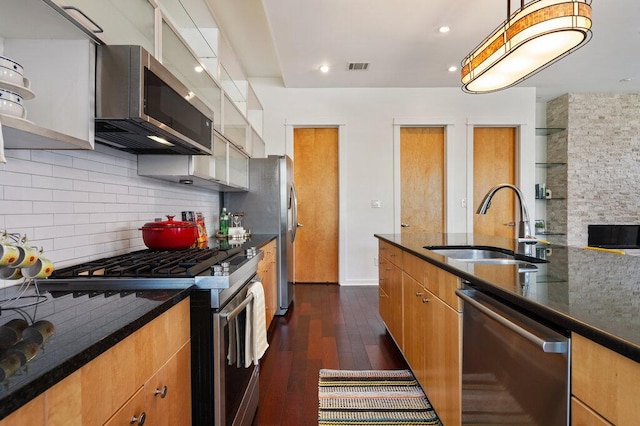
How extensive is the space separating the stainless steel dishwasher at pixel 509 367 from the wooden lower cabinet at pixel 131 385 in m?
1.00

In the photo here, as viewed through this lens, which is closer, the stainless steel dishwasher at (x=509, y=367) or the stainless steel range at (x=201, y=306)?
the stainless steel dishwasher at (x=509, y=367)

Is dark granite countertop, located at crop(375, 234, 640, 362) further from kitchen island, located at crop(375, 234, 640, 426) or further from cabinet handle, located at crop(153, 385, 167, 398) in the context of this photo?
cabinet handle, located at crop(153, 385, 167, 398)

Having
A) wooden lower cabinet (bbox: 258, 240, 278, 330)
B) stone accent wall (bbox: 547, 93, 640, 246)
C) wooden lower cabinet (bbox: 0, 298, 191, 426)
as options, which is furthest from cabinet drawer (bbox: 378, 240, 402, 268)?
stone accent wall (bbox: 547, 93, 640, 246)

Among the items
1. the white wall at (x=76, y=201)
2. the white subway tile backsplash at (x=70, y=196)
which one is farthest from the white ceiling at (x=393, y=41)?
the white subway tile backsplash at (x=70, y=196)

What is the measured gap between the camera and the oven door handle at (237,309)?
4.20ft

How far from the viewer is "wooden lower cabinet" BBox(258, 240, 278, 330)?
2.74 metres

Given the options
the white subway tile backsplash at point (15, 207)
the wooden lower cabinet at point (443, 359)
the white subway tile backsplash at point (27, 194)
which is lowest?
the wooden lower cabinet at point (443, 359)

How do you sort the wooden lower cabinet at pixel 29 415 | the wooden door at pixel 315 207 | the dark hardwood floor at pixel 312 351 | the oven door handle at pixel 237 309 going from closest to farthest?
the wooden lower cabinet at pixel 29 415 < the oven door handle at pixel 237 309 < the dark hardwood floor at pixel 312 351 < the wooden door at pixel 315 207

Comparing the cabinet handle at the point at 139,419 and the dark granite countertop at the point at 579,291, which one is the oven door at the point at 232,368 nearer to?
the cabinet handle at the point at 139,419

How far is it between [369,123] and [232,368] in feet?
13.8

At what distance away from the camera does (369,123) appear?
4941 millimetres

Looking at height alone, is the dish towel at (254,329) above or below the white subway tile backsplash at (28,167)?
below

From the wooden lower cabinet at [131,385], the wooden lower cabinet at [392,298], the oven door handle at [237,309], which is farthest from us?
the wooden lower cabinet at [392,298]

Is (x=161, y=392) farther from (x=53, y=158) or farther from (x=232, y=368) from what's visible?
(x=53, y=158)
